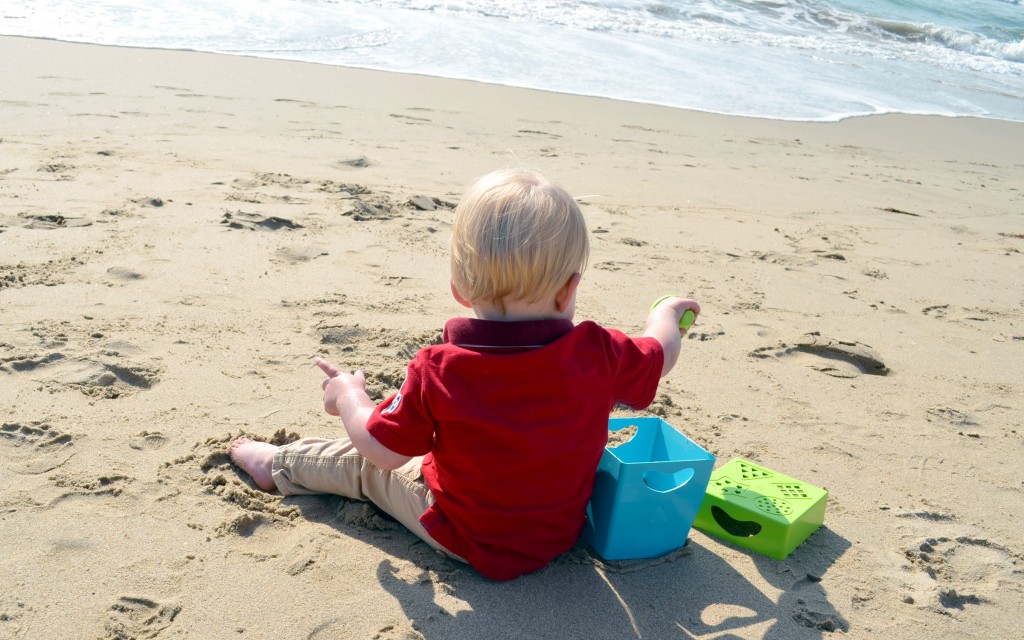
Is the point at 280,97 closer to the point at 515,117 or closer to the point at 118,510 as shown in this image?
the point at 515,117

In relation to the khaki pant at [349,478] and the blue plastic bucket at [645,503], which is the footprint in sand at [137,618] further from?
the blue plastic bucket at [645,503]

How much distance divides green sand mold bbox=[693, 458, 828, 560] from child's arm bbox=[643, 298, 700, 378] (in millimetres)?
363

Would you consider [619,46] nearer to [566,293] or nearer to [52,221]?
[52,221]

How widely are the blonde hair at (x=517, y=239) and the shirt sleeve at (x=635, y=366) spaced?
0.23m

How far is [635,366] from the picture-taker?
2.02 m

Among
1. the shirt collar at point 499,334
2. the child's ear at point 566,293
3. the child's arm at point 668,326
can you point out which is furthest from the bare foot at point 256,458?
the child's arm at point 668,326

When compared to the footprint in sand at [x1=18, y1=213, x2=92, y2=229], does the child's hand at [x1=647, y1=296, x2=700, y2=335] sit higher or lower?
higher

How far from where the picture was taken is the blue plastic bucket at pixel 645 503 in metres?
2.04

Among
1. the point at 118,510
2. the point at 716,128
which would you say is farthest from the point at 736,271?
the point at 716,128

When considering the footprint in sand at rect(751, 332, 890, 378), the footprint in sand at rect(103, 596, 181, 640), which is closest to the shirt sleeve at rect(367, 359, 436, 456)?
the footprint in sand at rect(103, 596, 181, 640)

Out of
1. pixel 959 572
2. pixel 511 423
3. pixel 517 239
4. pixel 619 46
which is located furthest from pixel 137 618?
pixel 619 46

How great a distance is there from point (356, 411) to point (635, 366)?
0.65 m

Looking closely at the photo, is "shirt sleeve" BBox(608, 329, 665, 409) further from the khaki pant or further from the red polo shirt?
the khaki pant

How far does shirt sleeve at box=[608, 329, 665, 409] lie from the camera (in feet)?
6.55
